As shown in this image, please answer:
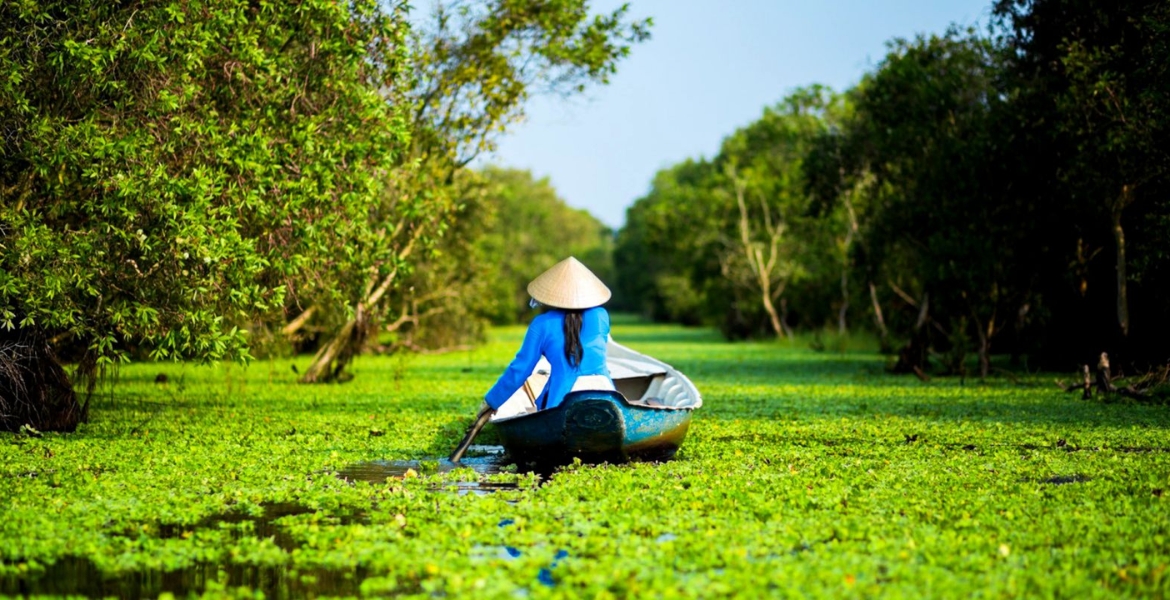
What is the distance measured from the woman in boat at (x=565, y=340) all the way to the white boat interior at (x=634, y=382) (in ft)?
5.59

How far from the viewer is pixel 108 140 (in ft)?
35.1

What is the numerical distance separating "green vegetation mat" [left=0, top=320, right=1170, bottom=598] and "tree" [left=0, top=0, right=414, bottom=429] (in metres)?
1.33

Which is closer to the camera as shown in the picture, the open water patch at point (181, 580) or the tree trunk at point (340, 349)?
the open water patch at point (181, 580)

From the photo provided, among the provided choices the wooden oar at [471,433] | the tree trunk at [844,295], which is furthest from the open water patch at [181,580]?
the tree trunk at [844,295]

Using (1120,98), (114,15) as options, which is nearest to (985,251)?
(1120,98)

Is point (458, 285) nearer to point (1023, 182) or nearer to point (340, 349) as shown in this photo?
point (340, 349)

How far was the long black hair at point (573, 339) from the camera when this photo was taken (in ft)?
33.9

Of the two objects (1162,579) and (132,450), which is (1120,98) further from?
(132,450)

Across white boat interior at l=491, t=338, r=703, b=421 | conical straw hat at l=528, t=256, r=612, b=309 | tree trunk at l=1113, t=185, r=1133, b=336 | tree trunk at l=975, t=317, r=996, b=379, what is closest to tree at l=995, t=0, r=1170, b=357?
tree trunk at l=1113, t=185, r=1133, b=336

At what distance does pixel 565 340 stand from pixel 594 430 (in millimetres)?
1085

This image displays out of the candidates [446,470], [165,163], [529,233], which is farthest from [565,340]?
[529,233]

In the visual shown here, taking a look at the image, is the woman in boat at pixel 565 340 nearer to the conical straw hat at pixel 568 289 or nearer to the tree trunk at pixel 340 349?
the conical straw hat at pixel 568 289

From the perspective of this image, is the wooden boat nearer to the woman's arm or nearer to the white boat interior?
the woman's arm

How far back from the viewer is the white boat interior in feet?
40.8
